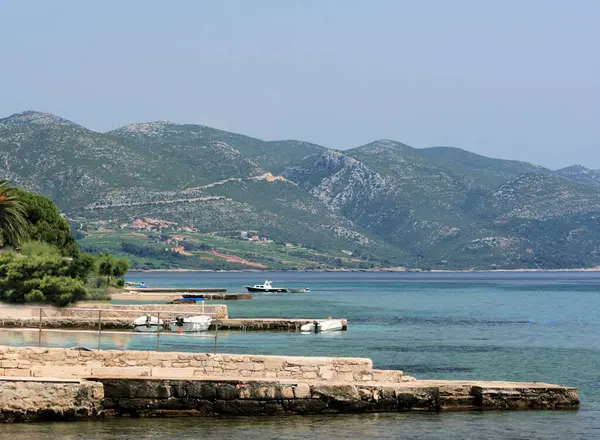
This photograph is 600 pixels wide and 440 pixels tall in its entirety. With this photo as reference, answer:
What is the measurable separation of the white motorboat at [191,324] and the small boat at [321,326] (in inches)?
249

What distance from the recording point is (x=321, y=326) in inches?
2815

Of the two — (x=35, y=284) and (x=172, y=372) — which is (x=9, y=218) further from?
(x=172, y=372)

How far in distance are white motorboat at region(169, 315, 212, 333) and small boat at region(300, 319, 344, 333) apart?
20.7ft

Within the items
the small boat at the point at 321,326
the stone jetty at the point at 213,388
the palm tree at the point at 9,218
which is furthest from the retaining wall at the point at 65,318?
the stone jetty at the point at 213,388

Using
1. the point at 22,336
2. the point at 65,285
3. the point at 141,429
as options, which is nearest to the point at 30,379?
the point at 141,429

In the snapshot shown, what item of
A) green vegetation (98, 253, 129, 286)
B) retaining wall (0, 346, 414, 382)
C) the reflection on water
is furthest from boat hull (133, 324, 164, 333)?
green vegetation (98, 253, 129, 286)

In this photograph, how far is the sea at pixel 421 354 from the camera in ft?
90.0

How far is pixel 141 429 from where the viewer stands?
89.1 ft

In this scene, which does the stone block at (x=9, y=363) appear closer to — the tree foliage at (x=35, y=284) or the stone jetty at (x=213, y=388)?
the stone jetty at (x=213, y=388)

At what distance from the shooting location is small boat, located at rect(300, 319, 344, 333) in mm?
70875

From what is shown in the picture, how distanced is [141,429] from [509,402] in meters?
10.4

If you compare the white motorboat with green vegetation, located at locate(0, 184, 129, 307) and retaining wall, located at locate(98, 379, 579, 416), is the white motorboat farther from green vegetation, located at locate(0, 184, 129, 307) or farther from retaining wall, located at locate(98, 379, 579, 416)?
retaining wall, located at locate(98, 379, 579, 416)

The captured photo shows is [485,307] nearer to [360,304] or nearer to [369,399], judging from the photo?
[360,304]

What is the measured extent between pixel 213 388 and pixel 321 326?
42712 millimetres
